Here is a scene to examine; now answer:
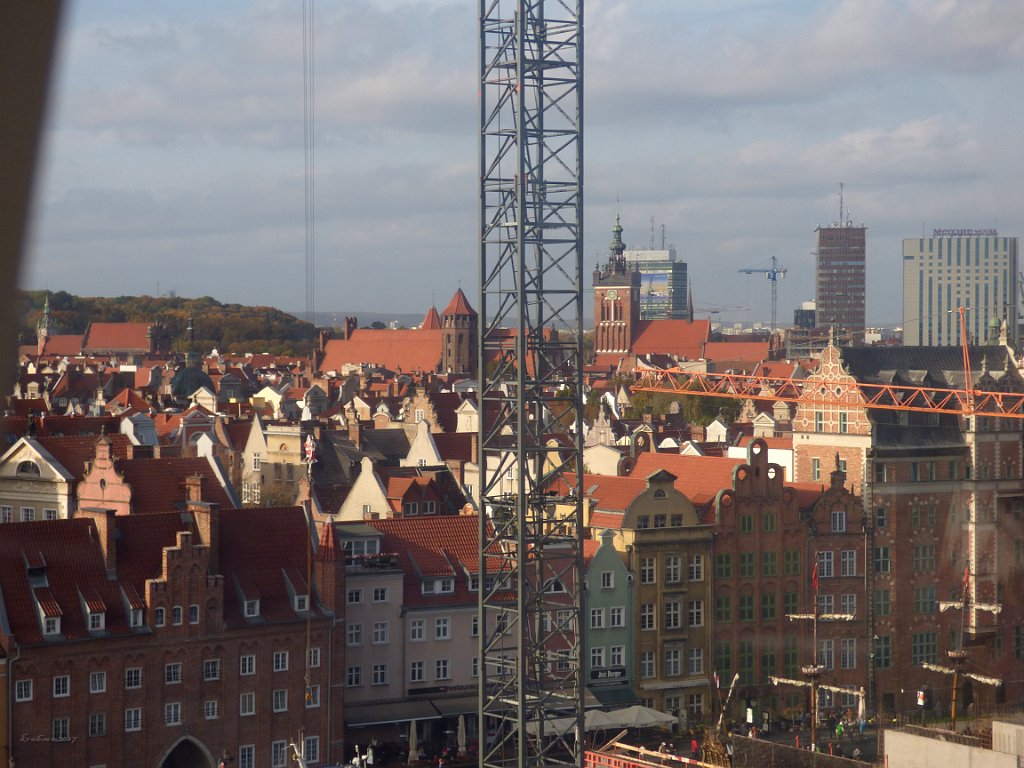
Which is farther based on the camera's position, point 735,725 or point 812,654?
point 812,654

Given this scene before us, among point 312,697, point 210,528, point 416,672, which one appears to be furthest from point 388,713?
point 210,528

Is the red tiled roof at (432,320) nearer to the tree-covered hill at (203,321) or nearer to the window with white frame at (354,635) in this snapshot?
the tree-covered hill at (203,321)

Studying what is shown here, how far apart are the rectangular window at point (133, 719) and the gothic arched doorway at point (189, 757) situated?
85cm

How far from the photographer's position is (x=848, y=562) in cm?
3684

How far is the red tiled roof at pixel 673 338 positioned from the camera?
139 metres

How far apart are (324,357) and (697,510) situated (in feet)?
326

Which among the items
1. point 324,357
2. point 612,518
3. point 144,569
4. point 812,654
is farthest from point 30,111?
point 324,357

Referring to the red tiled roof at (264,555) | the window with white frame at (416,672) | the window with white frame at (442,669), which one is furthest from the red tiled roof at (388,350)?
the red tiled roof at (264,555)

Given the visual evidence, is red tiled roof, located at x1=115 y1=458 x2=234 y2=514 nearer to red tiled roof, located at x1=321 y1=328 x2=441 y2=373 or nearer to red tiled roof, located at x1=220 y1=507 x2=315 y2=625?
red tiled roof, located at x1=220 y1=507 x2=315 y2=625

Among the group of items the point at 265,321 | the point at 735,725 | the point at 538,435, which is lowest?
the point at 735,725

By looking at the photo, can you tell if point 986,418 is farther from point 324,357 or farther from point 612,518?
point 324,357

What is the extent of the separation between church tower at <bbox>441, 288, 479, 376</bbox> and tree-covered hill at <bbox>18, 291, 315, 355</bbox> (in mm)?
31843

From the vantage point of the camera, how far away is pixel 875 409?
127 ft

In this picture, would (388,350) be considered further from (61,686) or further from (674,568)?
(61,686)
